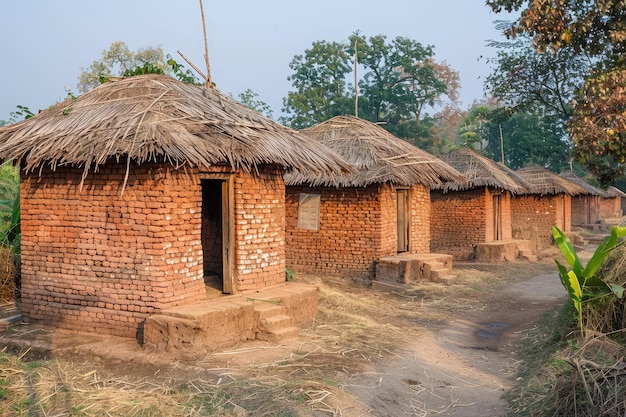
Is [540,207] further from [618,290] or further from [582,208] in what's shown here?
[618,290]

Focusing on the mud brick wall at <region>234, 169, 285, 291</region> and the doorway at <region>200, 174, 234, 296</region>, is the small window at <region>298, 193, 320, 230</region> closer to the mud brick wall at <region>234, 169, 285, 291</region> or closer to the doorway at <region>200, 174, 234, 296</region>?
the doorway at <region>200, 174, 234, 296</region>

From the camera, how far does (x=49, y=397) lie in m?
5.33

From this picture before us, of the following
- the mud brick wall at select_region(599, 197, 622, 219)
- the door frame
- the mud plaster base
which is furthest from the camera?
the mud brick wall at select_region(599, 197, 622, 219)

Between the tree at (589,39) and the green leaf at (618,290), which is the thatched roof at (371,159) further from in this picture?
the green leaf at (618,290)

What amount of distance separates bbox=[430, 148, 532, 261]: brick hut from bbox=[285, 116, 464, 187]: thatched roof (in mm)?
2865

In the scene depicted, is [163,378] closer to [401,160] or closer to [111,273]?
[111,273]

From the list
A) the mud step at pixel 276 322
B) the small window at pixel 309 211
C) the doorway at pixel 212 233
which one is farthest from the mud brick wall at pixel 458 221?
the mud step at pixel 276 322

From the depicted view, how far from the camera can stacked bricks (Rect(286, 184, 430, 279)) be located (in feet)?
40.5

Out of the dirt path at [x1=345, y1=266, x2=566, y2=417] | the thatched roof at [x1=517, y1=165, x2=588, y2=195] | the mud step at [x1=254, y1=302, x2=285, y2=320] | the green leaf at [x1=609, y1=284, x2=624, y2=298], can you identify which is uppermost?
the thatched roof at [x1=517, y1=165, x2=588, y2=195]

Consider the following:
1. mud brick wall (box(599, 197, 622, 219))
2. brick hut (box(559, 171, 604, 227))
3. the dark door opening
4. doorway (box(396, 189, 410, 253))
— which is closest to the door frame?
the dark door opening

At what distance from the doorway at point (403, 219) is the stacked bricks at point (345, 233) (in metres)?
0.79

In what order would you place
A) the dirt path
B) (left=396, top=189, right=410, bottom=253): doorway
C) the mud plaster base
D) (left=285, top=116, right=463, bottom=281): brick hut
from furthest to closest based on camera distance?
(left=396, top=189, right=410, bottom=253): doorway → (left=285, top=116, right=463, bottom=281): brick hut → the mud plaster base → the dirt path

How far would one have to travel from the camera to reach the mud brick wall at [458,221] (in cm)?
1698

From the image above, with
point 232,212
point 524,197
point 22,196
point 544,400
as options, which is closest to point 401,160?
point 232,212
